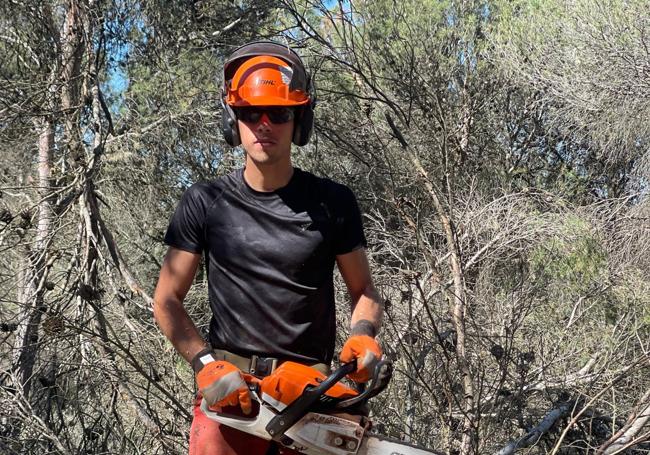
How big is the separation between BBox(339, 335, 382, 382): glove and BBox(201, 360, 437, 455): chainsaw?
23 mm

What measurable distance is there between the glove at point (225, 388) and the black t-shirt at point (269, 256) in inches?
8.7

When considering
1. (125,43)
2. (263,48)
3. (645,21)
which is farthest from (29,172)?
(645,21)

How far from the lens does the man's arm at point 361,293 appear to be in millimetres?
2570

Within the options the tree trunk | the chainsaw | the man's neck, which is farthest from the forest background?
the chainsaw

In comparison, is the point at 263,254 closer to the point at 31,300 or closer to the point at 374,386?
the point at 374,386

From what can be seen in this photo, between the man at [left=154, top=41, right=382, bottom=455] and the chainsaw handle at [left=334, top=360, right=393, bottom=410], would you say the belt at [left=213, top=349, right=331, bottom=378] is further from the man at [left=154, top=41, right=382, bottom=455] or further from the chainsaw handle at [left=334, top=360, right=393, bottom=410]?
the chainsaw handle at [left=334, top=360, right=393, bottom=410]

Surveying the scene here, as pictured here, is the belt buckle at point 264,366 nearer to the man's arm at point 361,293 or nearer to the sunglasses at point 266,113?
the man's arm at point 361,293

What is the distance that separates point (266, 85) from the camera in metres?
2.55

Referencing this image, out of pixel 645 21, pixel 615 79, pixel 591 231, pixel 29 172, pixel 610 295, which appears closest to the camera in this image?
pixel 29 172

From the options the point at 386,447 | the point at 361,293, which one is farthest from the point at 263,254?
the point at 386,447

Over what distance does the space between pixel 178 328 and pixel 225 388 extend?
1.19 ft

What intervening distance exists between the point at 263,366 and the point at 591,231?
7.85m

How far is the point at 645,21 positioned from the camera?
10328mm

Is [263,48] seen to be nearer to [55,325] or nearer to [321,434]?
[321,434]
